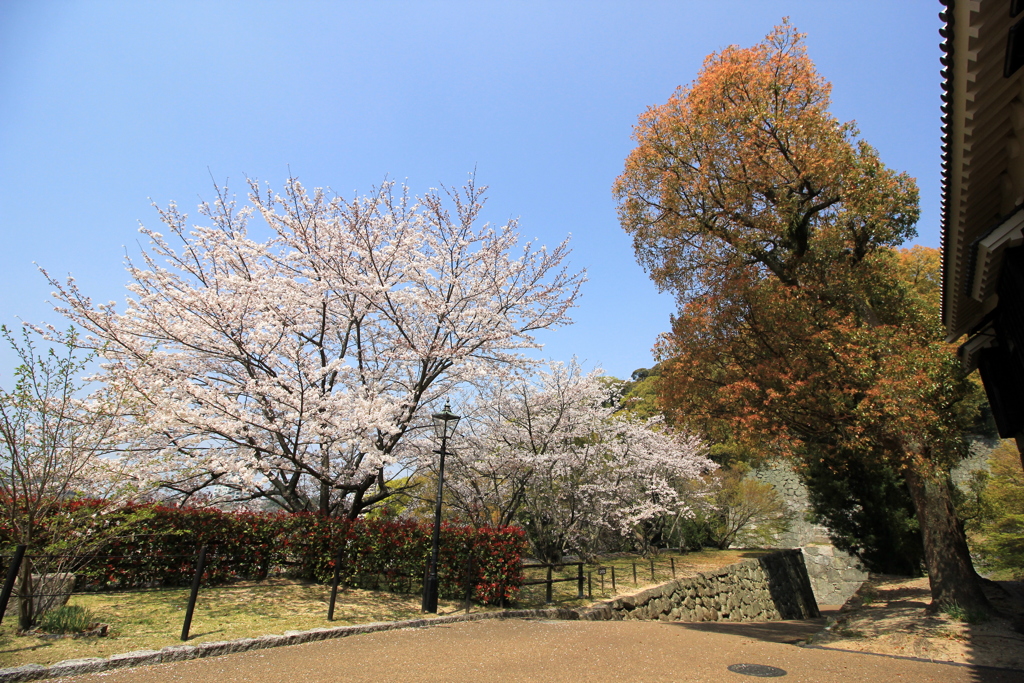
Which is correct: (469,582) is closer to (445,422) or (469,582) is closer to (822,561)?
(445,422)

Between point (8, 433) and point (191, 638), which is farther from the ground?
point (8, 433)

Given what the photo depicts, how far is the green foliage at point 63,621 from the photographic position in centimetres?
541

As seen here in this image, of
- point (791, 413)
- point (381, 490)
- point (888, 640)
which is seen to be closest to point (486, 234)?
point (381, 490)

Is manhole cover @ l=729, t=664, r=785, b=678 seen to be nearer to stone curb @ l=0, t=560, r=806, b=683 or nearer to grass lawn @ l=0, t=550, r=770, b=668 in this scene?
stone curb @ l=0, t=560, r=806, b=683

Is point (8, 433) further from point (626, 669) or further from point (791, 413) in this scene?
point (791, 413)

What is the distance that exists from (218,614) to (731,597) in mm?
15083

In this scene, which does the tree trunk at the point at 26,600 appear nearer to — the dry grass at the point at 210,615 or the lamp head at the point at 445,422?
the dry grass at the point at 210,615

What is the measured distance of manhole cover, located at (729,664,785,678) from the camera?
584cm

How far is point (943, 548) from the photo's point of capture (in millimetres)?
9070

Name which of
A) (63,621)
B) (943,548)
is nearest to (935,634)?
(943,548)

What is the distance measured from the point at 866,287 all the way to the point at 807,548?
21.4 m

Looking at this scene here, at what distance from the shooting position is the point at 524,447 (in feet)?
38.4

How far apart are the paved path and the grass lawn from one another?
27.6 inches

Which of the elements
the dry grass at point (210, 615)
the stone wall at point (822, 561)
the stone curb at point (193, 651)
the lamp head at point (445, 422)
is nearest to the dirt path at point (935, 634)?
the stone curb at point (193, 651)
